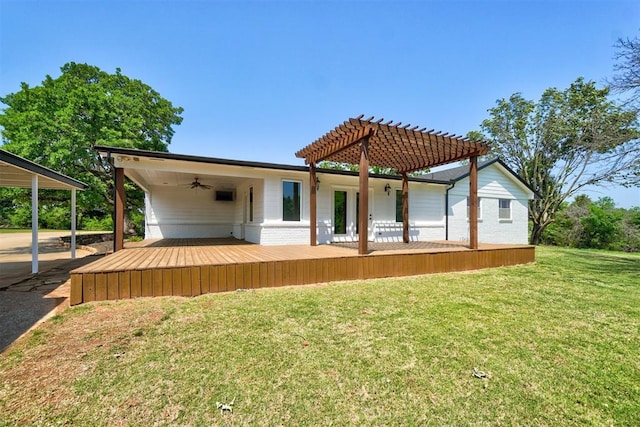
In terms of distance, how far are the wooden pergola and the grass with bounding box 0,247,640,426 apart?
2.92 meters

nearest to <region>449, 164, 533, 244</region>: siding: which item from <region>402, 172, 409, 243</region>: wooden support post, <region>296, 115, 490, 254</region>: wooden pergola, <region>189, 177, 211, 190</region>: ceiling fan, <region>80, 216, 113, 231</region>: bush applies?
<region>402, 172, 409, 243</region>: wooden support post

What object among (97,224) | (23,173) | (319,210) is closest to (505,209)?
(319,210)

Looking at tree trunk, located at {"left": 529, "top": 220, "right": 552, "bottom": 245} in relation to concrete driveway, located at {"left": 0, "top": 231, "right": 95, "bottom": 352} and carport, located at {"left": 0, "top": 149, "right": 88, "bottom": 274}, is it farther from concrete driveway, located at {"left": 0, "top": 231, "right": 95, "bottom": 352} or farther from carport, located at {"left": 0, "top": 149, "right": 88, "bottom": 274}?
carport, located at {"left": 0, "top": 149, "right": 88, "bottom": 274}

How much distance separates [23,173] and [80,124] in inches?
268

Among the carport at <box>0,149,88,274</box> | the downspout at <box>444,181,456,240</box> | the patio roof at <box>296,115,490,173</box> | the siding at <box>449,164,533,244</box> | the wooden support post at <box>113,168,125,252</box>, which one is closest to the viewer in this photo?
the carport at <box>0,149,88,274</box>

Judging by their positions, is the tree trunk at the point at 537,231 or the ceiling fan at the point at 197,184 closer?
the ceiling fan at the point at 197,184

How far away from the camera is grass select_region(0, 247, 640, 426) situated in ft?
6.45

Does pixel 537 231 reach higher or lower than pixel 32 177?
lower

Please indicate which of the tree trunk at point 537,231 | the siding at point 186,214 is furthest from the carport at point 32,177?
the tree trunk at point 537,231

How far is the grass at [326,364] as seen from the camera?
1.97 m

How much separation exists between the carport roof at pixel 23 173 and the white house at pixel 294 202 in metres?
1.24

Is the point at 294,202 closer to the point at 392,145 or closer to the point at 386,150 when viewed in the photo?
the point at 386,150

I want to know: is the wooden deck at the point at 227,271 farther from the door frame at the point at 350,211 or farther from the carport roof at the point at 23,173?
the door frame at the point at 350,211

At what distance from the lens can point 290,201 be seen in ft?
28.7
